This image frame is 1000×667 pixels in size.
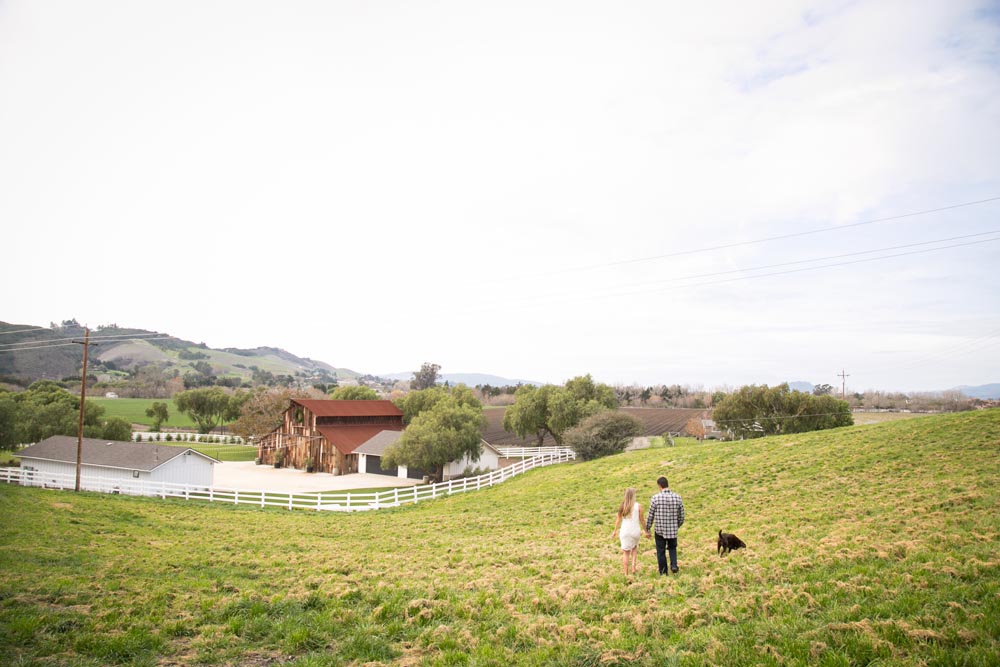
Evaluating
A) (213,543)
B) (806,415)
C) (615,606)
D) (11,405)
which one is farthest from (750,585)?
(11,405)

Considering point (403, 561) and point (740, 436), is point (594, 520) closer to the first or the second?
point (403, 561)

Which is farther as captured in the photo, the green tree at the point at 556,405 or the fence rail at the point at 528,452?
the green tree at the point at 556,405

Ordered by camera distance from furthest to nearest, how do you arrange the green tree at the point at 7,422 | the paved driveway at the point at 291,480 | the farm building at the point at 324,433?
1. the farm building at the point at 324,433
2. the green tree at the point at 7,422
3. the paved driveway at the point at 291,480

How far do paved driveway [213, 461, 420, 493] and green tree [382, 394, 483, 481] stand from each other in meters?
3.13

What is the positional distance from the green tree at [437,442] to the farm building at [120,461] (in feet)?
47.5

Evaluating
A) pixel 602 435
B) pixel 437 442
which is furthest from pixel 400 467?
pixel 602 435

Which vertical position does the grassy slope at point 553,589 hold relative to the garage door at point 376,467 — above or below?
above

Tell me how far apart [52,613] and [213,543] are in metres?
8.63

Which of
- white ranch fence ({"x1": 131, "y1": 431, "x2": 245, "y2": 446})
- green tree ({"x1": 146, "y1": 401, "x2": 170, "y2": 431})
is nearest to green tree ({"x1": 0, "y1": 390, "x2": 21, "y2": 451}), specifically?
white ranch fence ({"x1": 131, "y1": 431, "x2": 245, "y2": 446})

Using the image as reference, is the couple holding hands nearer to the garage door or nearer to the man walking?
the man walking

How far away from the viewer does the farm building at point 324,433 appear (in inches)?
2099

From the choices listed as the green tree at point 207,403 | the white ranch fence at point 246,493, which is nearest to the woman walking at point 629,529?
the white ranch fence at point 246,493

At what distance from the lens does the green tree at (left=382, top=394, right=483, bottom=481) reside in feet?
137

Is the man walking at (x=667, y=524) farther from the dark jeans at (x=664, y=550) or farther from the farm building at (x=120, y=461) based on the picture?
the farm building at (x=120, y=461)
